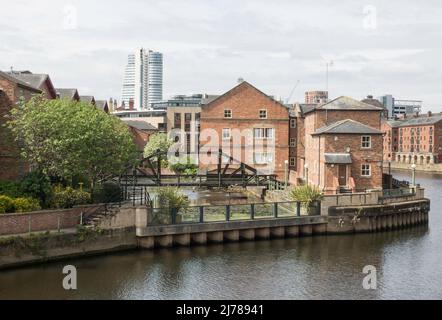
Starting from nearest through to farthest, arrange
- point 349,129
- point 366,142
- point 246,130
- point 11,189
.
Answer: point 11,189, point 366,142, point 349,129, point 246,130

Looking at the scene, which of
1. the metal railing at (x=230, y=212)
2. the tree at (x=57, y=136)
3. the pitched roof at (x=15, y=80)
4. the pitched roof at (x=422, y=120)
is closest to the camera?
the tree at (x=57, y=136)

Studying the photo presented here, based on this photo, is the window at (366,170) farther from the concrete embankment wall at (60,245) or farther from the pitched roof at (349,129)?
the concrete embankment wall at (60,245)

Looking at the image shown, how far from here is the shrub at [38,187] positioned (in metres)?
31.3

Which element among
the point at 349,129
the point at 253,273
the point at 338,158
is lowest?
the point at 253,273

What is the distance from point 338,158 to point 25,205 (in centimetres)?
2685

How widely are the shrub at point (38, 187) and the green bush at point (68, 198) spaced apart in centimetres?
47

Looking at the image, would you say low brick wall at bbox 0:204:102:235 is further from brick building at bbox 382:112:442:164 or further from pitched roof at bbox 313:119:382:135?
brick building at bbox 382:112:442:164

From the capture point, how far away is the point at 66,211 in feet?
103

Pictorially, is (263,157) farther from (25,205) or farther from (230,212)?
(25,205)

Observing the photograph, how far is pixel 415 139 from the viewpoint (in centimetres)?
13512

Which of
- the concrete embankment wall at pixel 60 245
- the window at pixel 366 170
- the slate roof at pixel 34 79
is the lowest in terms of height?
the concrete embankment wall at pixel 60 245

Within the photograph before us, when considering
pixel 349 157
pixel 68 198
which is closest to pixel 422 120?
pixel 349 157

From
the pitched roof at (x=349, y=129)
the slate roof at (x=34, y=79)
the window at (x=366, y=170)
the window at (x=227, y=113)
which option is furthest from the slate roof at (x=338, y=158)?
the slate roof at (x=34, y=79)
